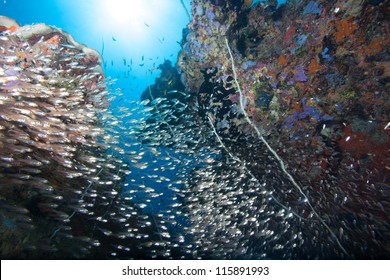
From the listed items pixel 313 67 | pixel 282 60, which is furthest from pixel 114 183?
pixel 313 67

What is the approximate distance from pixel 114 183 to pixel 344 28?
804cm

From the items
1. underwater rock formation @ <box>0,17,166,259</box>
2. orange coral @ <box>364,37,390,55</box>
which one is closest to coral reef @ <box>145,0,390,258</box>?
orange coral @ <box>364,37,390,55</box>

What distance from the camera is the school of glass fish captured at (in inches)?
179

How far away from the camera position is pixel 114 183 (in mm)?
8055

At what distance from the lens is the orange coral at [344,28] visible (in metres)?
6.08

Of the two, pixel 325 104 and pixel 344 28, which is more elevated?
pixel 344 28

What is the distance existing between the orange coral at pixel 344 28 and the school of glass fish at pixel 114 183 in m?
3.36

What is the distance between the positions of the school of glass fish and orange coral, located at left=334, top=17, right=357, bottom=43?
3365 millimetres

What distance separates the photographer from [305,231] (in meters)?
7.80

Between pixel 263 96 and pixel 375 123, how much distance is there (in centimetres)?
300

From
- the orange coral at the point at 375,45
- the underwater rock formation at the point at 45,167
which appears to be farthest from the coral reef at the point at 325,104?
the underwater rock formation at the point at 45,167

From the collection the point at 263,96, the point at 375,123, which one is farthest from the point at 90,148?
the point at 375,123

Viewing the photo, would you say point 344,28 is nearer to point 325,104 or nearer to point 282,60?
point 282,60

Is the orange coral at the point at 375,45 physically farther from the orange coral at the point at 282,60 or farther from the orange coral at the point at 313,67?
the orange coral at the point at 282,60
